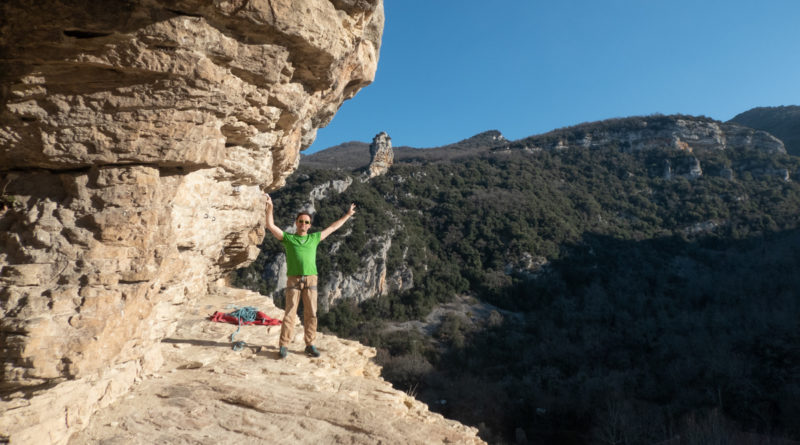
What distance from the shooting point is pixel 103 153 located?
3084 mm

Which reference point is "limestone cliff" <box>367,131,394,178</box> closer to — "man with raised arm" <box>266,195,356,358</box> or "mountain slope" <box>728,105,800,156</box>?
"man with raised arm" <box>266,195,356,358</box>

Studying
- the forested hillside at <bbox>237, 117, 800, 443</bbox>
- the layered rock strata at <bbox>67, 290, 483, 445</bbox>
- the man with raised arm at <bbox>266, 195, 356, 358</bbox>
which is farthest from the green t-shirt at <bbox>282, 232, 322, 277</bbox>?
the forested hillside at <bbox>237, 117, 800, 443</bbox>

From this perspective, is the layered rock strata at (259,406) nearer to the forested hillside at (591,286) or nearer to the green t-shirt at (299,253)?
the green t-shirt at (299,253)

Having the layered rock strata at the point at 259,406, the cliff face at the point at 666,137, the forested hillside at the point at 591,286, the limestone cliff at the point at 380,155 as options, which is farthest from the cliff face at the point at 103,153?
the cliff face at the point at 666,137

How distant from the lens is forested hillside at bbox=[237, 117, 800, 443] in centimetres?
1947

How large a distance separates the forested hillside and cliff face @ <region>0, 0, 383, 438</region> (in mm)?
14513

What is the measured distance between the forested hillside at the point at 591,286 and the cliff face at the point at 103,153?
14.5m

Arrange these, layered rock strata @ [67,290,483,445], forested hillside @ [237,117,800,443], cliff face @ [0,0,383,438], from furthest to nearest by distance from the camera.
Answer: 1. forested hillside @ [237,117,800,443]
2. layered rock strata @ [67,290,483,445]
3. cliff face @ [0,0,383,438]

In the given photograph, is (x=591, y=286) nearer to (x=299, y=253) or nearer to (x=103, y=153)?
(x=299, y=253)

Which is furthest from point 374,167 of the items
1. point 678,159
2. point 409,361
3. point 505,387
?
point 678,159

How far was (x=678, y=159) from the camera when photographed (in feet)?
178

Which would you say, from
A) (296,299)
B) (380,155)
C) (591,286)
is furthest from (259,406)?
(380,155)

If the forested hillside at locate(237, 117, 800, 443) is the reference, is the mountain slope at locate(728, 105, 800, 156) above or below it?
above

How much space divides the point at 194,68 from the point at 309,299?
2569 millimetres
